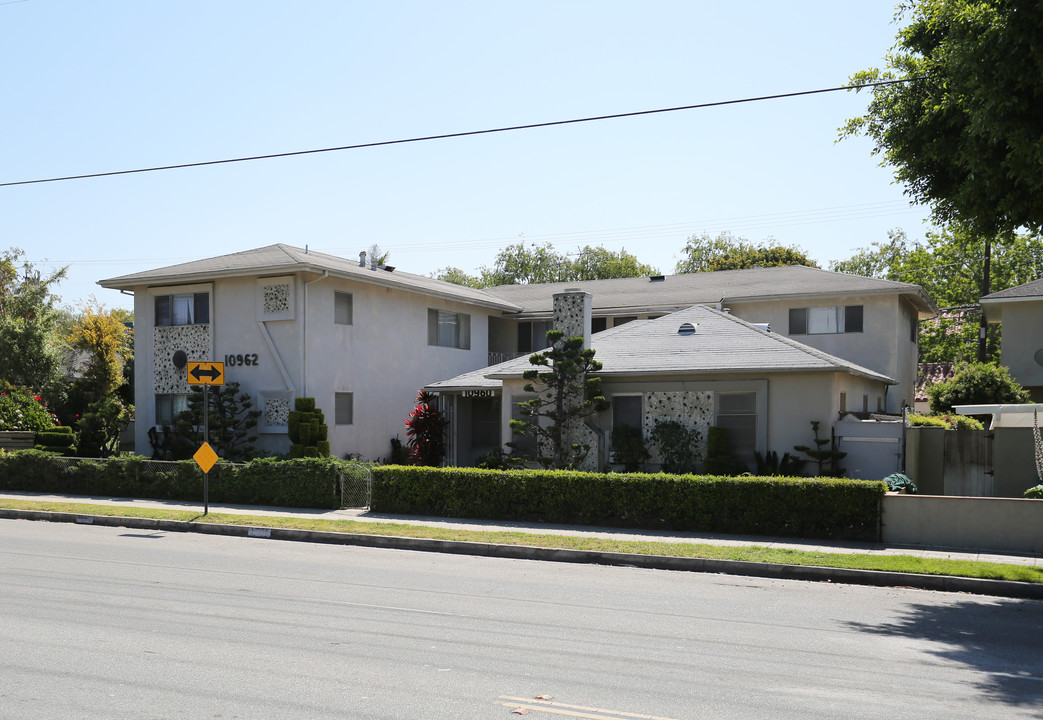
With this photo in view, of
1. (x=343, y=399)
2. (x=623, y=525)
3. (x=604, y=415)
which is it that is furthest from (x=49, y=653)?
(x=343, y=399)

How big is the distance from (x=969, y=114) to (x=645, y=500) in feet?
28.4

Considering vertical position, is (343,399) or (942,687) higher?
(343,399)

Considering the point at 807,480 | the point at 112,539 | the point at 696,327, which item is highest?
the point at 696,327

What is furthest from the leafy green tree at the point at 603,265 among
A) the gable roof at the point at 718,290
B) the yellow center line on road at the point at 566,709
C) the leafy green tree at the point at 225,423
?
the yellow center line on road at the point at 566,709

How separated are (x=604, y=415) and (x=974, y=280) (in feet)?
135

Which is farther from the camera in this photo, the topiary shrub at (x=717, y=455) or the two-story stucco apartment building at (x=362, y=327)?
the two-story stucco apartment building at (x=362, y=327)

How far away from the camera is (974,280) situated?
53625 millimetres

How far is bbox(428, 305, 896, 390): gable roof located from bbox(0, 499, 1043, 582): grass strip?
624 cm

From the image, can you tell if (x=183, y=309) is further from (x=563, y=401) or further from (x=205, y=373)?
(x=563, y=401)

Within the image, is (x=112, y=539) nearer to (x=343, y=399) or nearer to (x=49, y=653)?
(x=49, y=653)

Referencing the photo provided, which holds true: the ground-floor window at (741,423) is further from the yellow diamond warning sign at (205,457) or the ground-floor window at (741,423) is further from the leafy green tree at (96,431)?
the leafy green tree at (96,431)

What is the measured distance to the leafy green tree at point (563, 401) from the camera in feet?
68.8

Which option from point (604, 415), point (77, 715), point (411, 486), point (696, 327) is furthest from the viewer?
point (696, 327)

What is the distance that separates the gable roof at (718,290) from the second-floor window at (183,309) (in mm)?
12013
